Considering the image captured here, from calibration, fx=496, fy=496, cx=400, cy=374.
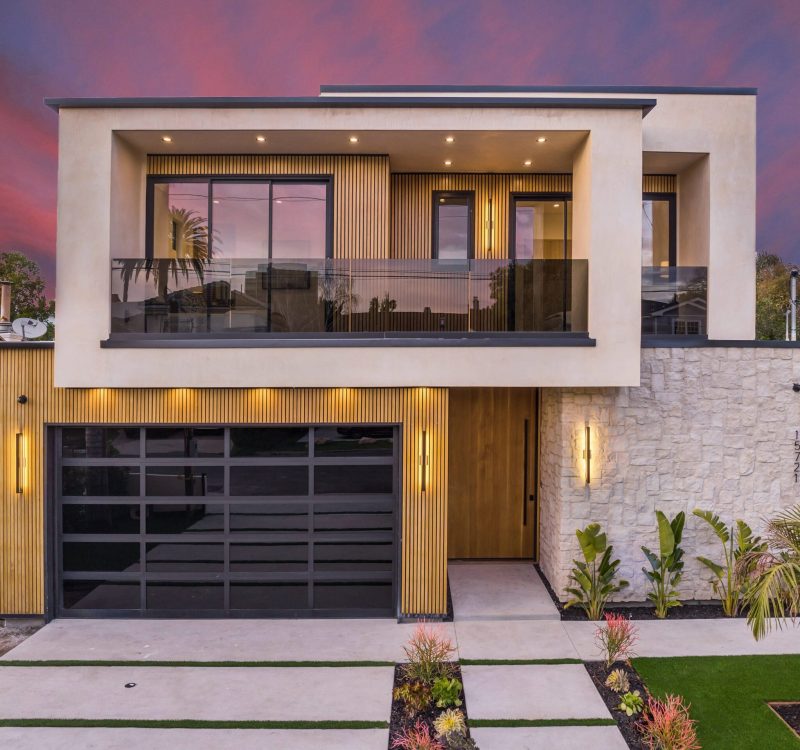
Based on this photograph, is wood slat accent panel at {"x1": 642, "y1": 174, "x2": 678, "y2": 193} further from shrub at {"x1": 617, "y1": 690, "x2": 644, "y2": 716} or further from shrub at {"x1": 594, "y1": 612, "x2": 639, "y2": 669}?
shrub at {"x1": 617, "y1": 690, "x2": 644, "y2": 716}

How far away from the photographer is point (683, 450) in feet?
26.7

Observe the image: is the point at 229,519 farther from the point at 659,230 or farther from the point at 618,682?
the point at 659,230

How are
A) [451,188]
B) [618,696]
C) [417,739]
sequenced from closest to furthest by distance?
[417,739], [618,696], [451,188]

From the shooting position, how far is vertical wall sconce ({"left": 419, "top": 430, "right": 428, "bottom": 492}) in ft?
25.1

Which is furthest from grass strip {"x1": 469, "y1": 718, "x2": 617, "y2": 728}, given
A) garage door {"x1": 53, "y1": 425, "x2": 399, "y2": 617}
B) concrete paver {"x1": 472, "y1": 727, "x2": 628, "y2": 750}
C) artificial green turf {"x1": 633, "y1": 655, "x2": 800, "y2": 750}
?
garage door {"x1": 53, "y1": 425, "x2": 399, "y2": 617}

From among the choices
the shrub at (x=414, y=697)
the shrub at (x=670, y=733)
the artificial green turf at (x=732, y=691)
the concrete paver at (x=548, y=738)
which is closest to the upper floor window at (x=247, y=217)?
the shrub at (x=414, y=697)

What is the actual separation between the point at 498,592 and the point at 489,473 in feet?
7.29

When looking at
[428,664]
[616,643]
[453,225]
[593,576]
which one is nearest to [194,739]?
[428,664]

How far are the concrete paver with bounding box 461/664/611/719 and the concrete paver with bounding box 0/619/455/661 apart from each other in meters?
1.13

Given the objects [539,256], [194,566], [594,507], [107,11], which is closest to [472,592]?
[594,507]

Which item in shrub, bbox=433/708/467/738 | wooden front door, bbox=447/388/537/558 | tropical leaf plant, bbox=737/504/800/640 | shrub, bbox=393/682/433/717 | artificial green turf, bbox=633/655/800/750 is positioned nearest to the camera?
tropical leaf plant, bbox=737/504/800/640

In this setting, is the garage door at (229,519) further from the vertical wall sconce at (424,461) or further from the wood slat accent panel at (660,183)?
the wood slat accent panel at (660,183)

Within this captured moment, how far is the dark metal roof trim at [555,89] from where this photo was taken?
905 centimetres

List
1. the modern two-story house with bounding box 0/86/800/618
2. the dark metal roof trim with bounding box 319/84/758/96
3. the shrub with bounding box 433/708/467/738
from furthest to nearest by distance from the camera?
the dark metal roof trim with bounding box 319/84/758/96 < the modern two-story house with bounding box 0/86/800/618 < the shrub with bounding box 433/708/467/738
